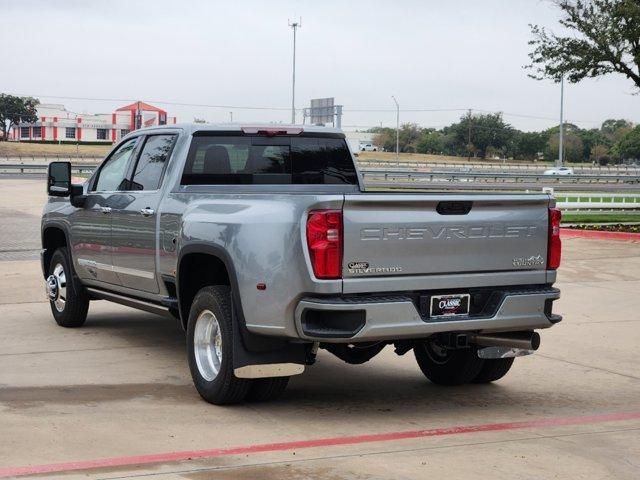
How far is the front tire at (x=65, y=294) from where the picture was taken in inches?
400

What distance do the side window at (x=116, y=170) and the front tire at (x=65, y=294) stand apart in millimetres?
930

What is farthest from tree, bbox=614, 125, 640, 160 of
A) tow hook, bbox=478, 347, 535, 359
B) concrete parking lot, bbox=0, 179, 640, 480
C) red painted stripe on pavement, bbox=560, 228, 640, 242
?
tow hook, bbox=478, 347, 535, 359

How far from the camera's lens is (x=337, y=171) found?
9102 millimetres

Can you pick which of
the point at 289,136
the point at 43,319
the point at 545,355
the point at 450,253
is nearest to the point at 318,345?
the point at 450,253

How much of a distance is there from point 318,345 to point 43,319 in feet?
16.6

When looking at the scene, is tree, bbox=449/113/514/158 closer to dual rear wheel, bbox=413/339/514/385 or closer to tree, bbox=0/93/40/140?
tree, bbox=0/93/40/140

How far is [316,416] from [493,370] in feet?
5.85

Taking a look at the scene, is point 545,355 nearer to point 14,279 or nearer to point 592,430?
point 592,430

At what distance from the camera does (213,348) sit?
23.8 feet

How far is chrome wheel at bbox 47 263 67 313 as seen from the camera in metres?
10.4

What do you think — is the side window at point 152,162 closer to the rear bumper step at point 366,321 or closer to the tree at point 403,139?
the rear bumper step at point 366,321

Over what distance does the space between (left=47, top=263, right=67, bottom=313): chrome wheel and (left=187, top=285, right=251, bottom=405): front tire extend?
131 inches

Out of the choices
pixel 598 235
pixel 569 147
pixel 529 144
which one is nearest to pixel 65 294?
pixel 598 235

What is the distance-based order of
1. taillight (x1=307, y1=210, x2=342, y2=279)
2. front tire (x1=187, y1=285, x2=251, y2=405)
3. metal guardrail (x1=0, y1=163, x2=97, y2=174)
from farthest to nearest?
metal guardrail (x1=0, y1=163, x2=97, y2=174), front tire (x1=187, y1=285, x2=251, y2=405), taillight (x1=307, y1=210, x2=342, y2=279)
